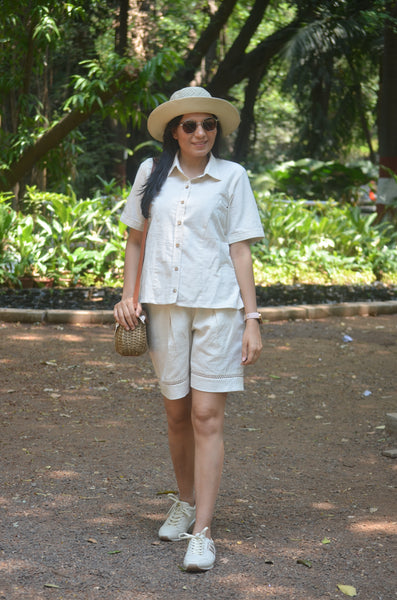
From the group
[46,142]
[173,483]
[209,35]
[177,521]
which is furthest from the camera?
[209,35]

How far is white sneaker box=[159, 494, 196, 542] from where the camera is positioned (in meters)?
3.53

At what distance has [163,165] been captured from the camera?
11.1ft

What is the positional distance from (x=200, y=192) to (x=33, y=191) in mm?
8115

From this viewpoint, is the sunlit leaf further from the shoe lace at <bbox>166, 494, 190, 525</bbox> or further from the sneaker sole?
the shoe lace at <bbox>166, 494, 190, 525</bbox>

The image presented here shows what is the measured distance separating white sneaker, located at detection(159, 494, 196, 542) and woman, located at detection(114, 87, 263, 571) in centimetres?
16

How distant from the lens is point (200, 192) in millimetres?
3268

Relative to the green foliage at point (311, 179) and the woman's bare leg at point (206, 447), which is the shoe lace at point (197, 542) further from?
the green foliage at point (311, 179)

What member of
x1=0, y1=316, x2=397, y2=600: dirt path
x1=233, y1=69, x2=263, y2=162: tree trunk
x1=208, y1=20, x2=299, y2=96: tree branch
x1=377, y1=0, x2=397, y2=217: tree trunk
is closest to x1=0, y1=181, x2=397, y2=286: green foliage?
x1=377, y1=0, x2=397, y2=217: tree trunk

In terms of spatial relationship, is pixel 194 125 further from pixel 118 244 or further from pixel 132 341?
pixel 118 244

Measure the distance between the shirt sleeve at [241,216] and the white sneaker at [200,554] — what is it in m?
1.17

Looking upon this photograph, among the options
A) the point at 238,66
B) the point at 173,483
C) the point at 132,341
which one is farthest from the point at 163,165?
the point at 238,66

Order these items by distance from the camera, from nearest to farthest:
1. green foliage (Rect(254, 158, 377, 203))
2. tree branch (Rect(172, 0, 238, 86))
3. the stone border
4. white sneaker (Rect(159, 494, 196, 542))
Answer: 1. white sneaker (Rect(159, 494, 196, 542))
2. the stone border
3. tree branch (Rect(172, 0, 238, 86))
4. green foliage (Rect(254, 158, 377, 203))

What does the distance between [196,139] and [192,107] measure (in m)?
0.12

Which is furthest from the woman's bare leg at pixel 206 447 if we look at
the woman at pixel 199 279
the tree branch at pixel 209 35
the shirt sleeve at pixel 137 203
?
the tree branch at pixel 209 35
